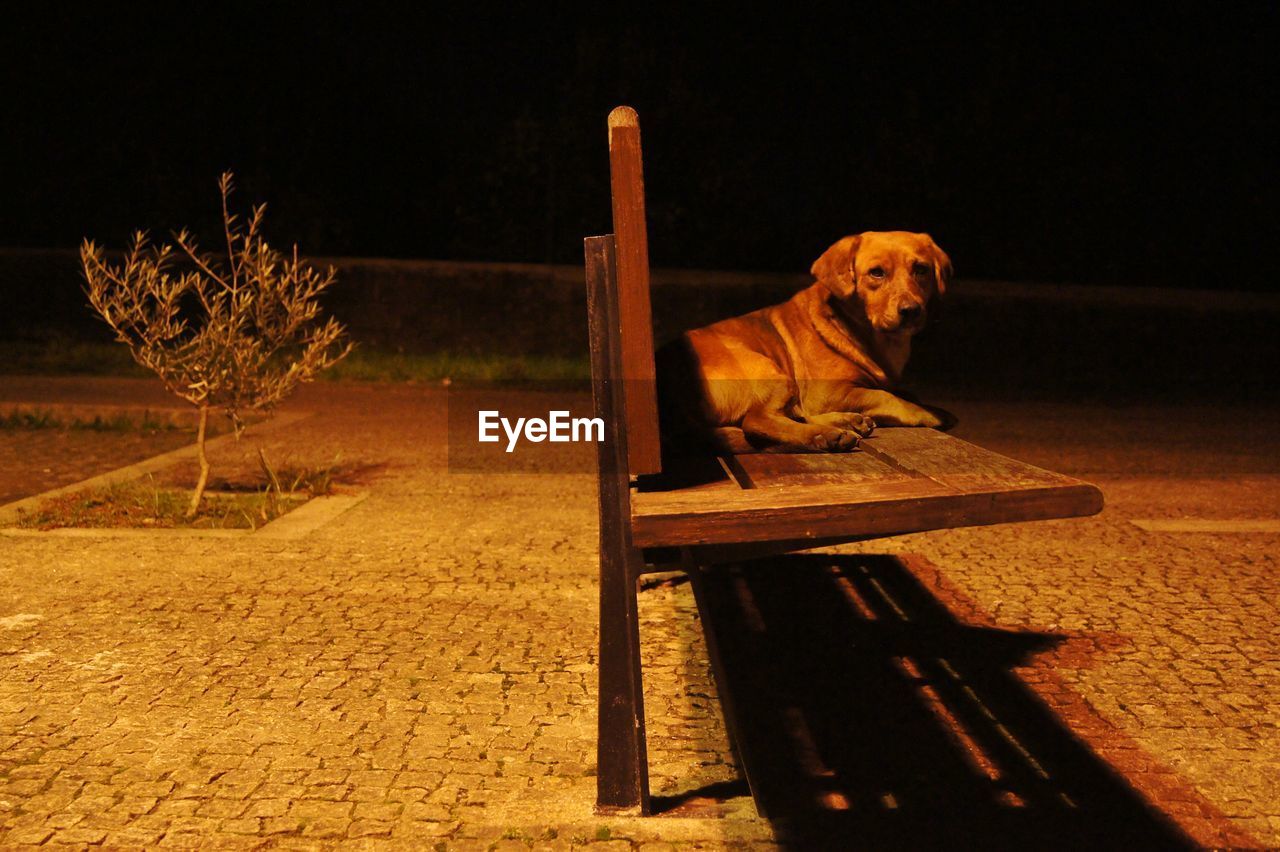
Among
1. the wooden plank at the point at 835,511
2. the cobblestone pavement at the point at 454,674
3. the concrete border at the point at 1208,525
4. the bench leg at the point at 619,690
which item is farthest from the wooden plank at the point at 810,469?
the concrete border at the point at 1208,525

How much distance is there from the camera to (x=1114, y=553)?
6121 millimetres

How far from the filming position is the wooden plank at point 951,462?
9.68ft

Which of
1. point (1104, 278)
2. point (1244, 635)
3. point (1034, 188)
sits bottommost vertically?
point (1244, 635)

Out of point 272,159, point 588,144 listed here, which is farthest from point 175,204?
point 588,144

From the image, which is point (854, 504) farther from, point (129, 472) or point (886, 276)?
point (129, 472)

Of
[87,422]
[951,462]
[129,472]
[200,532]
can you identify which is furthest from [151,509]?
[951,462]

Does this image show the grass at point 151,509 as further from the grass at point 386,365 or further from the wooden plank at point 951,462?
the grass at point 386,365

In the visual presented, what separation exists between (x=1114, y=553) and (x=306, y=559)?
12.7 ft

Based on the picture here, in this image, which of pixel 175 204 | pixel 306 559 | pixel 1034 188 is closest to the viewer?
pixel 306 559

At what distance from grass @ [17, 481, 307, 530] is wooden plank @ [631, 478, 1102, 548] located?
4.11 meters

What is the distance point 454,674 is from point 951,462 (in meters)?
1.92

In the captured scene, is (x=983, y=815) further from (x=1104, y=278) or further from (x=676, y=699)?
(x=1104, y=278)

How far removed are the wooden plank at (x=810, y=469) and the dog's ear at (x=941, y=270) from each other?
0.71 m

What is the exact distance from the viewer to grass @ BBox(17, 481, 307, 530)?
21.1 ft
